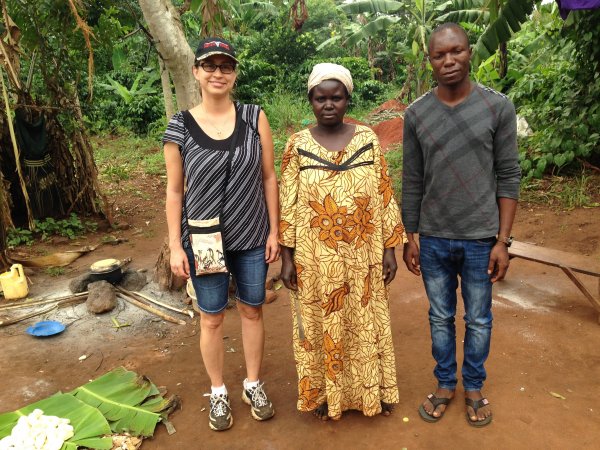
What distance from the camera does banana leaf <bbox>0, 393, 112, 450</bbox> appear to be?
242 centimetres

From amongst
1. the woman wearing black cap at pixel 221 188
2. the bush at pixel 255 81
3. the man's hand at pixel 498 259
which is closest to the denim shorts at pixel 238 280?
the woman wearing black cap at pixel 221 188

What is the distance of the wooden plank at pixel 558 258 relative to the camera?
356 cm

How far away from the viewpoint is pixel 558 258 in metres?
3.80

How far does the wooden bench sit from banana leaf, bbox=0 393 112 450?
322 centimetres

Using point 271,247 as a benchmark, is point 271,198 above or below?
above

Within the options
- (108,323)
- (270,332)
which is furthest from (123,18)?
(270,332)

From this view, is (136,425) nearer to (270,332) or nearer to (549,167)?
(270,332)

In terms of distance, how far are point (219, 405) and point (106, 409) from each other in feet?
2.13

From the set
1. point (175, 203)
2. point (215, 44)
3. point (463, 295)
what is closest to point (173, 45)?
point (215, 44)

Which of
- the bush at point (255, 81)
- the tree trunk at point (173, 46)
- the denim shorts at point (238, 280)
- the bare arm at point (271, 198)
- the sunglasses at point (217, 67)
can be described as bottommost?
the denim shorts at point (238, 280)

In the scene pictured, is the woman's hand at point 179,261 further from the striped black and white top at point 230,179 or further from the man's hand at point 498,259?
the man's hand at point 498,259

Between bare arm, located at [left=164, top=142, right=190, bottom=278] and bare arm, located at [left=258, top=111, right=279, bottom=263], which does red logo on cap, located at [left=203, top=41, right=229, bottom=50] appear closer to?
bare arm, located at [left=258, top=111, right=279, bottom=263]

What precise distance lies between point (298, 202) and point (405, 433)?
4.19ft

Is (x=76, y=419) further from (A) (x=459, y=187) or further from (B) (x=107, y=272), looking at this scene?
(A) (x=459, y=187)
